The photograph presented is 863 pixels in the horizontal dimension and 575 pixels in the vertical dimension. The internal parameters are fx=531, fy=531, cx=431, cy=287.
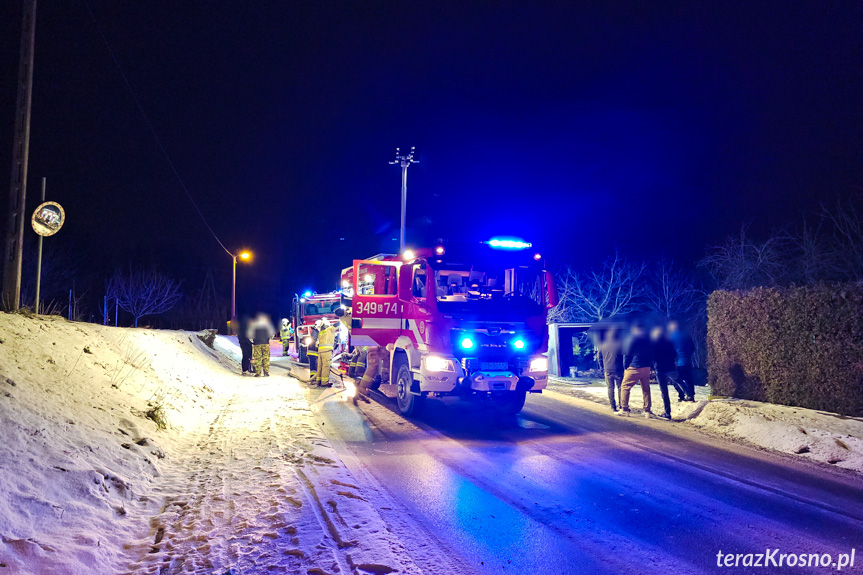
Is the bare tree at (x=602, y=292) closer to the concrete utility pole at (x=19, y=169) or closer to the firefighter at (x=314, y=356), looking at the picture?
the firefighter at (x=314, y=356)

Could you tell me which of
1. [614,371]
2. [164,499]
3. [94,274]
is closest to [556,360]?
[614,371]

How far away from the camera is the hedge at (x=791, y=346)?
8820 mm

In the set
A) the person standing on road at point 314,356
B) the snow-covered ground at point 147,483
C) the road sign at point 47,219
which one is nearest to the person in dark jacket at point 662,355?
the snow-covered ground at point 147,483

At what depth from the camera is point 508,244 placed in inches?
398

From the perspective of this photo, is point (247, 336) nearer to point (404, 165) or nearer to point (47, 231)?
point (47, 231)

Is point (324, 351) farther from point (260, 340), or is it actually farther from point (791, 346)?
point (791, 346)

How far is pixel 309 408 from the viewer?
10.8 metres

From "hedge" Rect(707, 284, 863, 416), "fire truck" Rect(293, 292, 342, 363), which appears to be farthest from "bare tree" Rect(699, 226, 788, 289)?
"fire truck" Rect(293, 292, 342, 363)

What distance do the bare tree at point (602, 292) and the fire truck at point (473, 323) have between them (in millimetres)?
13681

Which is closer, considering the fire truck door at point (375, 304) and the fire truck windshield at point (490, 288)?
the fire truck windshield at point (490, 288)

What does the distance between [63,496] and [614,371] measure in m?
Result: 9.50

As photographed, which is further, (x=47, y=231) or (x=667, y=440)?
(x=47, y=231)

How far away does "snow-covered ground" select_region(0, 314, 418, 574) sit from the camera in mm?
3885

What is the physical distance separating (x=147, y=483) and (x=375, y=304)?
6513 millimetres
